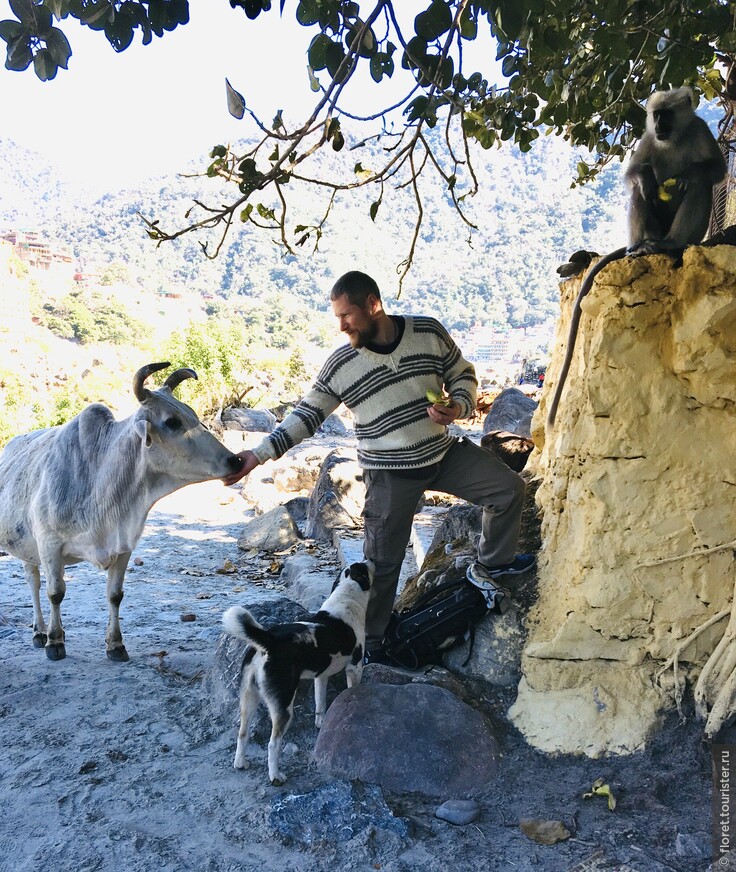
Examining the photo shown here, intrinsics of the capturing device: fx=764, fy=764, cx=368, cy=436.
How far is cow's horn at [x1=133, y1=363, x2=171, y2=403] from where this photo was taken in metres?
4.02

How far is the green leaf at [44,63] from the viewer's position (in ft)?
8.16

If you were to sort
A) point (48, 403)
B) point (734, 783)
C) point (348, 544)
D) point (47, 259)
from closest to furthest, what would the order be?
point (734, 783)
point (348, 544)
point (48, 403)
point (47, 259)

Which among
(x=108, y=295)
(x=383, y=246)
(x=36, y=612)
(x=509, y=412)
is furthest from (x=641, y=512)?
(x=383, y=246)

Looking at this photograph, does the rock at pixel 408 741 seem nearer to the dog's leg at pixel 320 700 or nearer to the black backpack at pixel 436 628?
the dog's leg at pixel 320 700

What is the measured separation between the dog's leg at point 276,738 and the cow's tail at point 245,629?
0.27m

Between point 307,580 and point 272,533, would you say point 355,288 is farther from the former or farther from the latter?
point 272,533

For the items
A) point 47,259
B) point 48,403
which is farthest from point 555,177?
point 48,403

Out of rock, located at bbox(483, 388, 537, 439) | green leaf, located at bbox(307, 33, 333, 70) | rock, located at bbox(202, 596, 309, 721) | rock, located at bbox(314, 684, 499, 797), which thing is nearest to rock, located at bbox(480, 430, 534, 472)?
rock, located at bbox(202, 596, 309, 721)

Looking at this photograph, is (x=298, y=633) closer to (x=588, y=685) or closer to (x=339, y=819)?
(x=339, y=819)

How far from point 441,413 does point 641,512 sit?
105 cm

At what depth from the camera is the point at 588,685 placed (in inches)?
143

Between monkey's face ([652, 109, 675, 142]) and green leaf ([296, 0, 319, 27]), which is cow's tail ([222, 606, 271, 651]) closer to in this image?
green leaf ([296, 0, 319, 27])

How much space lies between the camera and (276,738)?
10.8 ft

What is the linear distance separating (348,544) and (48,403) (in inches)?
722
